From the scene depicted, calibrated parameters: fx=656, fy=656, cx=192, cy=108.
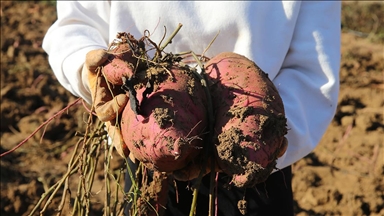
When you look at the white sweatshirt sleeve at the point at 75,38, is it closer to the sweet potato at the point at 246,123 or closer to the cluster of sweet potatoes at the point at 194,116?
the cluster of sweet potatoes at the point at 194,116

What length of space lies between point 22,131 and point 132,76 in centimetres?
228

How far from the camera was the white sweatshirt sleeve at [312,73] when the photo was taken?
169cm

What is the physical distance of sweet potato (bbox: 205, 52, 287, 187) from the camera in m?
1.26

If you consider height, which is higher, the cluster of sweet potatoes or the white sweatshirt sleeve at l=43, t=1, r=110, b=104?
the white sweatshirt sleeve at l=43, t=1, r=110, b=104

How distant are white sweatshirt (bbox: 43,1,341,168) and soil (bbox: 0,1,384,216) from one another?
72cm

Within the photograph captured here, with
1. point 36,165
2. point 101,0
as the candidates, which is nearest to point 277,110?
point 101,0

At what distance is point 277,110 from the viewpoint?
53.1 inches

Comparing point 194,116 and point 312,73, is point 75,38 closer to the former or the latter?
point 194,116

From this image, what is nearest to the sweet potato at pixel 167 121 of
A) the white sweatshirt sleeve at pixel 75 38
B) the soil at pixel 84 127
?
the white sweatshirt sleeve at pixel 75 38

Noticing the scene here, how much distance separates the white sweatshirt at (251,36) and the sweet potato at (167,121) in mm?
385

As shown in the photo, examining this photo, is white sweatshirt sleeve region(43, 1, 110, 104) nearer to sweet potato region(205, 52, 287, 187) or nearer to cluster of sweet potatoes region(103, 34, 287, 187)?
cluster of sweet potatoes region(103, 34, 287, 187)

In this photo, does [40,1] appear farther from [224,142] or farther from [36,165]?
[224,142]

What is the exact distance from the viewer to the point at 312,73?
176cm

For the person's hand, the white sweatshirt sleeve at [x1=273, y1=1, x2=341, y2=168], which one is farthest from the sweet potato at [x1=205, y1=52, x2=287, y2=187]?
the white sweatshirt sleeve at [x1=273, y1=1, x2=341, y2=168]
